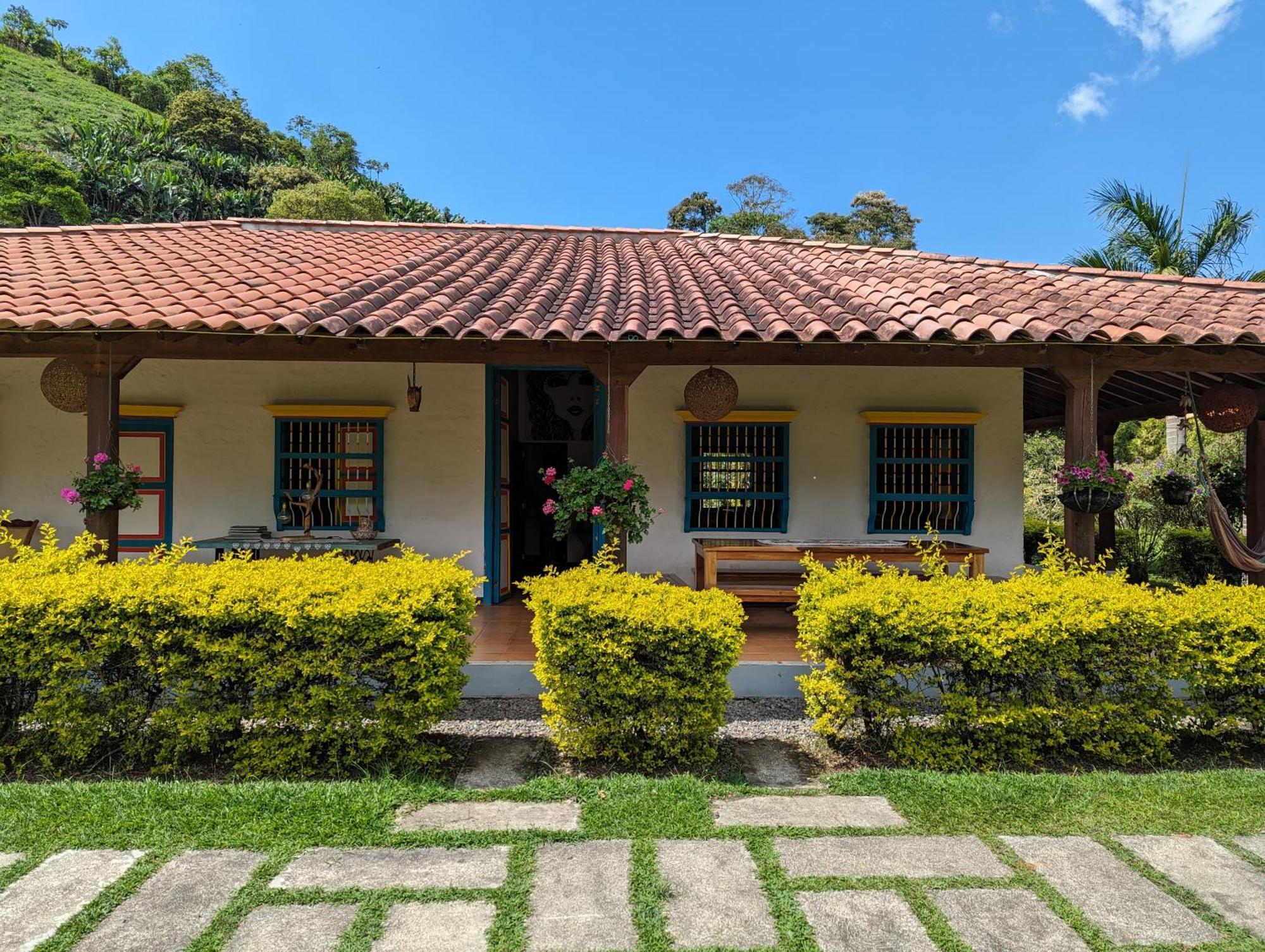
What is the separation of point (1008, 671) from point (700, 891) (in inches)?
89.0

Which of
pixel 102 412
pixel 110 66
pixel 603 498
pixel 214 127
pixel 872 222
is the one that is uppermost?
pixel 110 66

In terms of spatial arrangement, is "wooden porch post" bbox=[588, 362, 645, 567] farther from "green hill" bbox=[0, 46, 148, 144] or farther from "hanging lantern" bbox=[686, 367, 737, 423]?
"green hill" bbox=[0, 46, 148, 144]

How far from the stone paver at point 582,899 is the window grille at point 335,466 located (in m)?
5.40

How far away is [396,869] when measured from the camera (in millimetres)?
2691

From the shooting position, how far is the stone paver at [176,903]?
2.26 metres

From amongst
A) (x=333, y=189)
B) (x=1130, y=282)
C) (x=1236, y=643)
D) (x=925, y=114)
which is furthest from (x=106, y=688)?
(x=925, y=114)

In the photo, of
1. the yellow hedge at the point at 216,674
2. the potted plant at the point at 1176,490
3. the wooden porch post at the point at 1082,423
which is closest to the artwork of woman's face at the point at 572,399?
the wooden porch post at the point at 1082,423

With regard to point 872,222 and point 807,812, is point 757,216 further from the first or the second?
point 807,812

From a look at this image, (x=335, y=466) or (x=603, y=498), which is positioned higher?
(x=335, y=466)

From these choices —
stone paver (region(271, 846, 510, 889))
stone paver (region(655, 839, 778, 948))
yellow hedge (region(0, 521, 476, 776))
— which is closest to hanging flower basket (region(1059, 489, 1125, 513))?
stone paver (region(655, 839, 778, 948))

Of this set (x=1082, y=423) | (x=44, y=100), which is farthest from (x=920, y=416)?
(x=44, y=100)

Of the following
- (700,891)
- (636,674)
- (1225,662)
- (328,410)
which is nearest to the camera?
(700,891)

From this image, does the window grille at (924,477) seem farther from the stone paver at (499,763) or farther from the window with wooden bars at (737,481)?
the stone paver at (499,763)

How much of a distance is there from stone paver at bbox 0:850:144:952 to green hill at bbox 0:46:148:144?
166 ft
